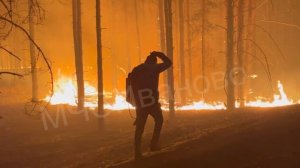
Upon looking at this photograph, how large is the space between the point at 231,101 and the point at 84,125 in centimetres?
856

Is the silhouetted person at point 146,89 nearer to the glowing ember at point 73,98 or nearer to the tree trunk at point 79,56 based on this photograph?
the glowing ember at point 73,98

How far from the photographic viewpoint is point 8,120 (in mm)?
24141

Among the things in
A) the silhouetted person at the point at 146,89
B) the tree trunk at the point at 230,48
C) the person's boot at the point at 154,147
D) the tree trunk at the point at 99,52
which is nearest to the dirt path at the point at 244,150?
the person's boot at the point at 154,147

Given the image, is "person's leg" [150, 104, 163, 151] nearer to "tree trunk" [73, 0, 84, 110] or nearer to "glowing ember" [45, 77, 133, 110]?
"glowing ember" [45, 77, 133, 110]

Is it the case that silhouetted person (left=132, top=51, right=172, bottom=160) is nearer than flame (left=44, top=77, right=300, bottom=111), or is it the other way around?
silhouetted person (left=132, top=51, right=172, bottom=160)

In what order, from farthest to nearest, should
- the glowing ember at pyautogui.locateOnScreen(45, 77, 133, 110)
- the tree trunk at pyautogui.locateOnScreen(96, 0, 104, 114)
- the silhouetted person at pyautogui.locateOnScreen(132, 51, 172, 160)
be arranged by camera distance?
the glowing ember at pyautogui.locateOnScreen(45, 77, 133, 110) < the tree trunk at pyautogui.locateOnScreen(96, 0, 104, 114) < the silhouetted person at pyautogui.locateOnScreen(132, 51, 172, 160)

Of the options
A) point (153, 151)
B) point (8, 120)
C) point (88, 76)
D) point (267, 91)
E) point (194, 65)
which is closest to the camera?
point (153, 151)

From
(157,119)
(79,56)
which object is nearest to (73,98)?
(79,56)

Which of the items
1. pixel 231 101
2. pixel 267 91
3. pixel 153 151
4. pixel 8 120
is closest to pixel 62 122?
pixel 8 120

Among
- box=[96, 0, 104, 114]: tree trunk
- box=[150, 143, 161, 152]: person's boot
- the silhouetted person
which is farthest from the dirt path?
box=[96, 0, 104, 114]: tree trunk

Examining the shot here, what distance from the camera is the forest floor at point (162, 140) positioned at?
793 cm

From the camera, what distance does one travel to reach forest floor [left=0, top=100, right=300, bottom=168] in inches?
312

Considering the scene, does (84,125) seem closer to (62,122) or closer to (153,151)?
(62,122)

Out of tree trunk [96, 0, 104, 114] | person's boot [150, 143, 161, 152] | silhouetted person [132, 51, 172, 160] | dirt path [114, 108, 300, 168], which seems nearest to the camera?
dirt path [114, 108, 300, 168]
